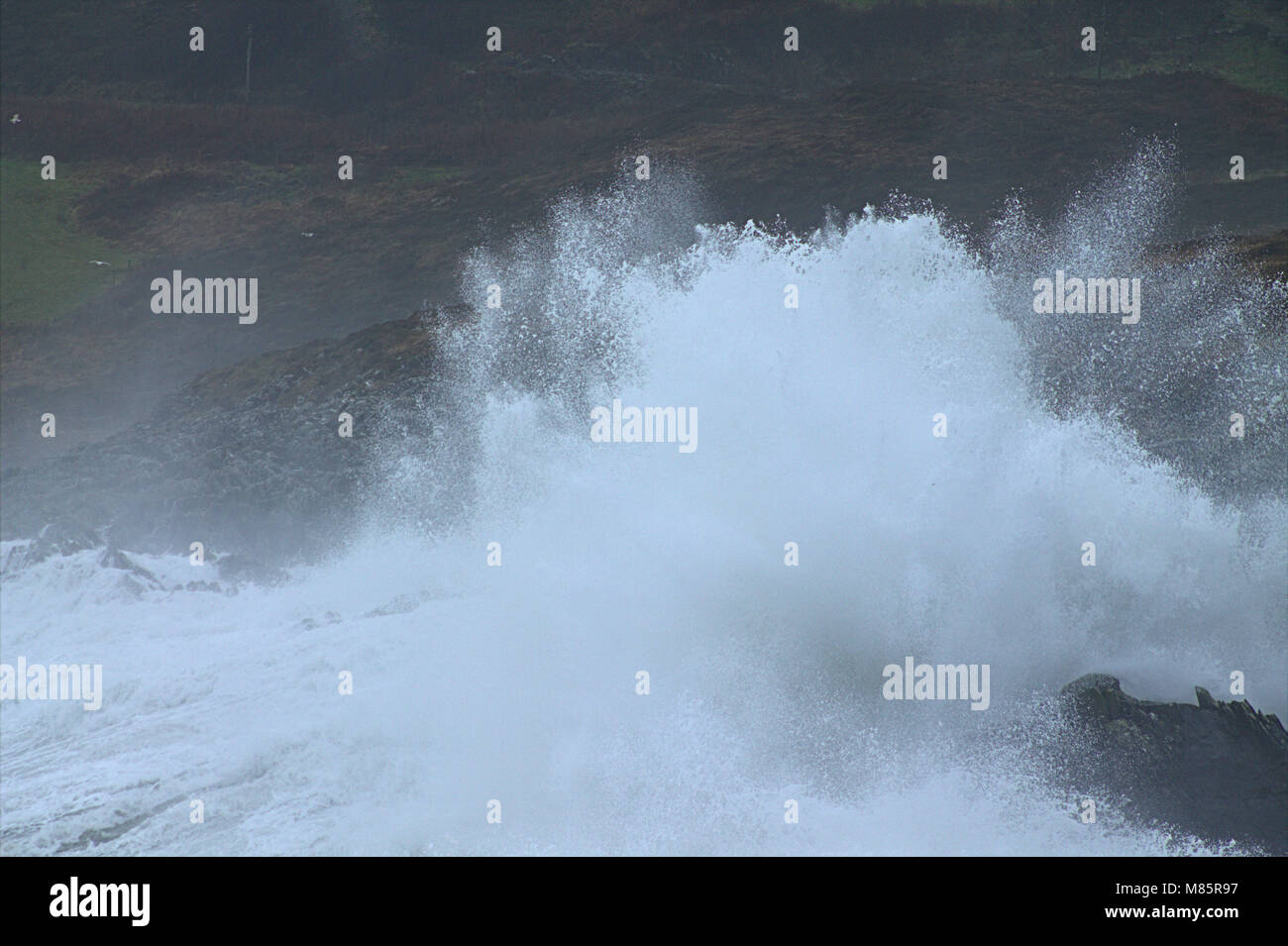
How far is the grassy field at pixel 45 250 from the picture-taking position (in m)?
30.1

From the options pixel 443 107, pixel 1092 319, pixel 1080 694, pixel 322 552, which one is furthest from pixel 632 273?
pixel 443 107

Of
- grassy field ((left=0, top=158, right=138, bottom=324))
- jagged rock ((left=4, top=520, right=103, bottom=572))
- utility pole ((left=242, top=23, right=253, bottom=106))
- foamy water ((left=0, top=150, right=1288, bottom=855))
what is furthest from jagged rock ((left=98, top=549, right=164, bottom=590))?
utility pole ((left=242, top=23, right=253, bottom=106))

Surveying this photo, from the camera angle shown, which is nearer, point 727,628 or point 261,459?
point 727,628

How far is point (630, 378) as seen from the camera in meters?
17.2

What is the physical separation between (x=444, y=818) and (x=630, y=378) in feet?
25.2

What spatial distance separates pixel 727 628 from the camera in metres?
13.2

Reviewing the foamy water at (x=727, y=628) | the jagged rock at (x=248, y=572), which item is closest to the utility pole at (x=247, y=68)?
the jagged rock at (x=248, y=572)

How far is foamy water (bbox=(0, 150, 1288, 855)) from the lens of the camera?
11273mm

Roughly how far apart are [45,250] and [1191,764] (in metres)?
30.4

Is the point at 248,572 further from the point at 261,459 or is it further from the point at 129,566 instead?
the point at 261,459

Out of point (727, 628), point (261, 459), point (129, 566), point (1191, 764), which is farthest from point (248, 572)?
point (1191, 764)

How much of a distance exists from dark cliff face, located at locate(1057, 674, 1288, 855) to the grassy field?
1058 inches

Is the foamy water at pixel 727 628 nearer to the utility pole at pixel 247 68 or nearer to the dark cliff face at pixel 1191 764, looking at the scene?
the dark cliff face at pixel 1191 764

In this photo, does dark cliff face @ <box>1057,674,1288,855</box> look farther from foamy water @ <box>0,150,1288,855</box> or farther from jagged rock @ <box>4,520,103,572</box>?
jagged rock @ <box>4,520,103,572</box>
